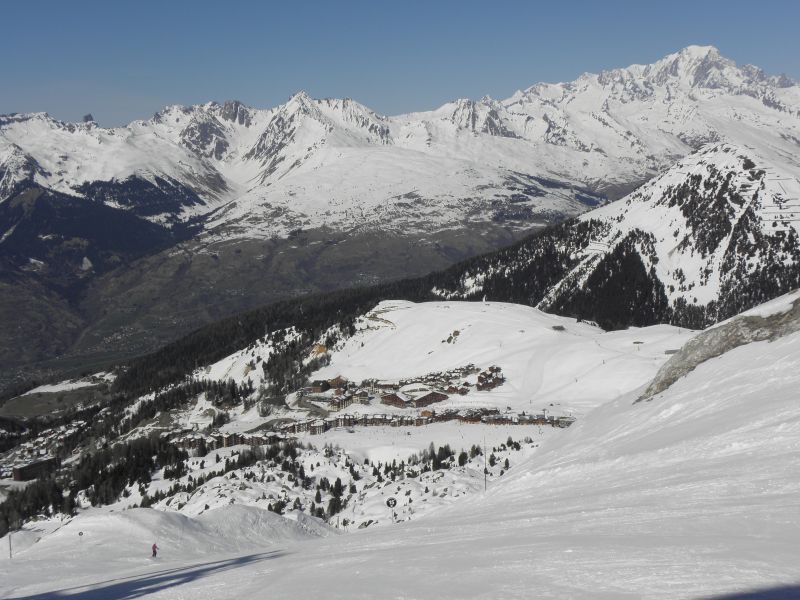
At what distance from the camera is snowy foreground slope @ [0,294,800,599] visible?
1556cm

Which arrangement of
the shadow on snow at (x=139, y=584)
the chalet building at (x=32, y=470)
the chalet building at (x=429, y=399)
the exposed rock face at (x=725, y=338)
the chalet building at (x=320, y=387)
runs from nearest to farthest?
the shadow on snow at (x=139, y=584) < the exposed rock face at (x=725, y=338) < the chalet building at (x=32, y=470) < the chalet building at (x=429, y=399) < the chalet building at (x=320, y=387)

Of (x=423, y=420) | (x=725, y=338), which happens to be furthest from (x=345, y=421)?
(x=725, y=338)

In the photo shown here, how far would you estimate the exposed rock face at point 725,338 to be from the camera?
37.0 meters

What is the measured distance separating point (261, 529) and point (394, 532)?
26.1m

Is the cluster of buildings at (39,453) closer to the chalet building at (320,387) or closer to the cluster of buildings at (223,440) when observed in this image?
the cluster of buildings at (223,440)

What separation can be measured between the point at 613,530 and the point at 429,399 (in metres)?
109

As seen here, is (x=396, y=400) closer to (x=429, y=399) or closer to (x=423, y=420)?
(x=429, y=399)

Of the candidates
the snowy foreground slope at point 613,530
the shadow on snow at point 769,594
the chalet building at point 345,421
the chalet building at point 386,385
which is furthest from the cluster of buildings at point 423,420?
the shadow on snow at point 769,594

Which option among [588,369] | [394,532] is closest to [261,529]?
[394,532]

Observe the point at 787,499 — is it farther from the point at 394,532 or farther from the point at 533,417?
the point at 533,417

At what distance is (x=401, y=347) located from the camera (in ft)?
573

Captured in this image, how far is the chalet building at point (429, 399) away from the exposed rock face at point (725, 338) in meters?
84.3

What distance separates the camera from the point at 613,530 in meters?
20.1

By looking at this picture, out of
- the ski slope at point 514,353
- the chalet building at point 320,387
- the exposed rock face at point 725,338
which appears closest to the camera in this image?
the exposed rock face at point 725,338
